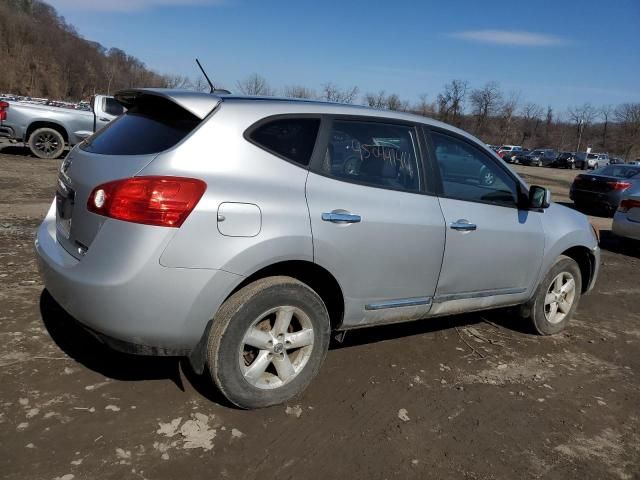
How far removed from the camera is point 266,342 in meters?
3.02

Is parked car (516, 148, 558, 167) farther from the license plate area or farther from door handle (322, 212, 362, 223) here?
the license plate area

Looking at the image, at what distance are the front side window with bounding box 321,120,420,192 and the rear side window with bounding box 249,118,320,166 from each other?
121 millimetres

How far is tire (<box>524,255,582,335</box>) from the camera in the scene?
4.64 meters

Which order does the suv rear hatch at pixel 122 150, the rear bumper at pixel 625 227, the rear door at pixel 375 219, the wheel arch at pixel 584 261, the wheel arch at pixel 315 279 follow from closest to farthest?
the suv rear hatch at pixel 122 150 → the wheel arch at pixel 315 279 → the rear door at pixel 375 219 → the wheel arch at pixel 584 261 → the rear bumper at pixel 625 227

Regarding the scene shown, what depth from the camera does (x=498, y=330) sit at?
192 inches

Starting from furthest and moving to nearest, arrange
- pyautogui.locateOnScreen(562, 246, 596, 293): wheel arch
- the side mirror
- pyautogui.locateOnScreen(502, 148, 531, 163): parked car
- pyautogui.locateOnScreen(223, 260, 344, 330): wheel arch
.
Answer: pyautogui.locateOnScreen(502, 148, 531, 163): parked car, pyautogui.locateOnScreen(562, 246, 596, 293): wheel arch, the side mirror, pyautogui.locateOnScreen(223, 260, 344, 330): wheel arch

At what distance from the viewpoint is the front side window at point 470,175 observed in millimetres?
3805

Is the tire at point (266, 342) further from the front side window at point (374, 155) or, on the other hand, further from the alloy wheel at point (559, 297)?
the alloy wheel at point (559, 297)

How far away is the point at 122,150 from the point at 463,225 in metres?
2.23

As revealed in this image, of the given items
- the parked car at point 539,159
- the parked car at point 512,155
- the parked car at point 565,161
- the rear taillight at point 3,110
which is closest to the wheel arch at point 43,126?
the rear taillight at point 3,110

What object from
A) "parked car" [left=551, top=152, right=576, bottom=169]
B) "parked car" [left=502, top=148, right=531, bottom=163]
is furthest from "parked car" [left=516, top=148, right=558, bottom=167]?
"parked car" [left=551, top=152, right=576, bottom=169]

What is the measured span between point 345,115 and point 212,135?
93cm

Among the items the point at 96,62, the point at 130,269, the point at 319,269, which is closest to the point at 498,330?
the point at 319,269

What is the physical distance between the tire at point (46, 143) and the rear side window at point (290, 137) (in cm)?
1251
